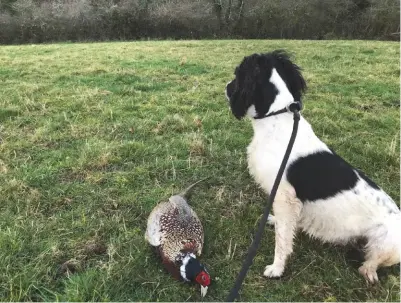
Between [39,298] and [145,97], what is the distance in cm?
566

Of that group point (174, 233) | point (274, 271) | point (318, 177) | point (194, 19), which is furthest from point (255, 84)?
point (194, 19)

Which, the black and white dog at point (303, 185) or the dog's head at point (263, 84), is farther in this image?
the dog's head at point (263, 84)

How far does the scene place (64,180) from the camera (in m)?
4.71

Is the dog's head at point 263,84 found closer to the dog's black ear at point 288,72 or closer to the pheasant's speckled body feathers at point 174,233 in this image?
the dog's black ear at point 288,72

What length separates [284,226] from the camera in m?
3.38

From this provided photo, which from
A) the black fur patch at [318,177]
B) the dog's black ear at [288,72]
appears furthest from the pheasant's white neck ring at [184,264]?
the dog's black ear at [288,72]

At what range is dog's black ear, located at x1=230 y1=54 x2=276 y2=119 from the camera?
3.42 metres

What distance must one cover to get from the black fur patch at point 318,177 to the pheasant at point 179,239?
3.10ft

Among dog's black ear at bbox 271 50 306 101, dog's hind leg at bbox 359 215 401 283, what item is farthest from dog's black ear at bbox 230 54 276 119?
dog's hind leg at bbox 359 215 401 283

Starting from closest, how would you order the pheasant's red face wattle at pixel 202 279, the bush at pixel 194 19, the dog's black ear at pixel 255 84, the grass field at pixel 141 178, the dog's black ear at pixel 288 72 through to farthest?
the pheasant's red face wattle at pixel 202 279 < the grass field at pixel 141 178 < the dog's black ear at pixel 255 84 < the dog's black ear at pixel 288 72 < the bush at pixel 194 19

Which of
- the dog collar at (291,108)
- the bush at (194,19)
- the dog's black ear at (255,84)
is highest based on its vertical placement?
the dog's black ear at (255,84)

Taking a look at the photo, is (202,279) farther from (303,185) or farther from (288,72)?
(288,72)

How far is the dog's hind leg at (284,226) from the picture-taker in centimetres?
334

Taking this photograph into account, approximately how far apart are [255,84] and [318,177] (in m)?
0.92
